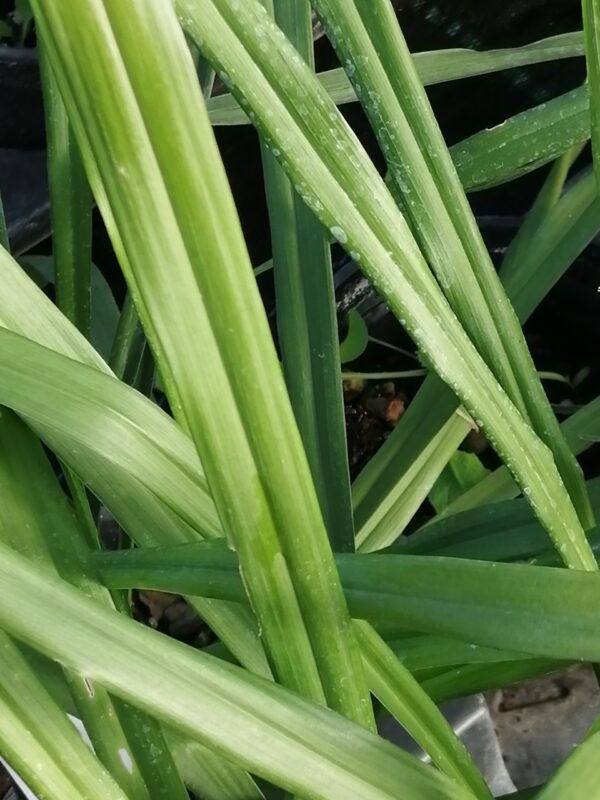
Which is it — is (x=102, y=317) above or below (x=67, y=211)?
below

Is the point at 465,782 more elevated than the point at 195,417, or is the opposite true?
the point at 195,417

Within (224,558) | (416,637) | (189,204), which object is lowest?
(416,637)

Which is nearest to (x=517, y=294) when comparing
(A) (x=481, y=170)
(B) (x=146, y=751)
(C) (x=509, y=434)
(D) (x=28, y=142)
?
(A) (x=481, y=170)

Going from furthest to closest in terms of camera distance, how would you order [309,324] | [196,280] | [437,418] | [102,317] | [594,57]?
1. [102,317]
2. [437,418]
3. [309,324]
4. [594,57]
5. [196,280]

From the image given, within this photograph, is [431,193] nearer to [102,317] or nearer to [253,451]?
[253,451]

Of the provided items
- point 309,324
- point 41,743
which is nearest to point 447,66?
point 309,324

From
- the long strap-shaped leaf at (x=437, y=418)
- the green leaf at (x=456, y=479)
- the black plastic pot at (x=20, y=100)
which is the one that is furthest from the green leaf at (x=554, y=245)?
the black plastic pot at (x=20, y=100)

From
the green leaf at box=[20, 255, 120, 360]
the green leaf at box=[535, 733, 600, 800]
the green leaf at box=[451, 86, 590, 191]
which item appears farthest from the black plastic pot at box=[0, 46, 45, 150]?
the green leaf at box=[535, 733, 600, 800]

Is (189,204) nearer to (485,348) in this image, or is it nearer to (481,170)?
(485,348)
